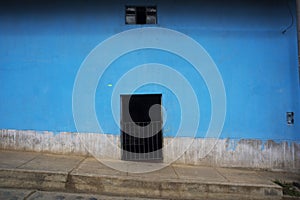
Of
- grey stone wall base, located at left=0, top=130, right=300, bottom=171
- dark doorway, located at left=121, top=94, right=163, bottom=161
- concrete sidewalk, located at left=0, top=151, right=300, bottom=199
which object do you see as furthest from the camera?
dark doorway, located at left=121, top=94, right=163, bottom=161

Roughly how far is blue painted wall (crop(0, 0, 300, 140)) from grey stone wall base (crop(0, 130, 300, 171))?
197mm

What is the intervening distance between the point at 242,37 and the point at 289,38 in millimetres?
1091

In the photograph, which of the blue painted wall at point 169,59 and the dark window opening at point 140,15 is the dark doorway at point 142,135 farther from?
the dark window opening at point 140,15

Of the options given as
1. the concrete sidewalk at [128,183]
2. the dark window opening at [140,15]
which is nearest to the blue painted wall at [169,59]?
the dark window opening at [140,15]

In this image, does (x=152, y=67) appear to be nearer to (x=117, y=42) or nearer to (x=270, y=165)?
(x=117, y=42)

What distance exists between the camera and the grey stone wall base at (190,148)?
4.93 metres

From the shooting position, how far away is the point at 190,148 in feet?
16.3

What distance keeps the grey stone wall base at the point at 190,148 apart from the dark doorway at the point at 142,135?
0.21m

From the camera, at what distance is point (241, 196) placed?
12.5ft

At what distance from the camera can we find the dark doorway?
505 centimetres

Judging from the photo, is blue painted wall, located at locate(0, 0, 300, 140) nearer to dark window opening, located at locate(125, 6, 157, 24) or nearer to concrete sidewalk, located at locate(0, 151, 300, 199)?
dark window opening, located at locate(125, 6, 157, 24)

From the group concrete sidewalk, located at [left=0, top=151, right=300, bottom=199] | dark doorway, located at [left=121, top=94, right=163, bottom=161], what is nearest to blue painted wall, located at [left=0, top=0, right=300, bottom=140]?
dark doorway, located at [left=121, top=94, right=163, bottom=161]

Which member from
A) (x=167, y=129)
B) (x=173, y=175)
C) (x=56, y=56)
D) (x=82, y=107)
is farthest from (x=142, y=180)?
(x=56, y=56)

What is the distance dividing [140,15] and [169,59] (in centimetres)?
130
